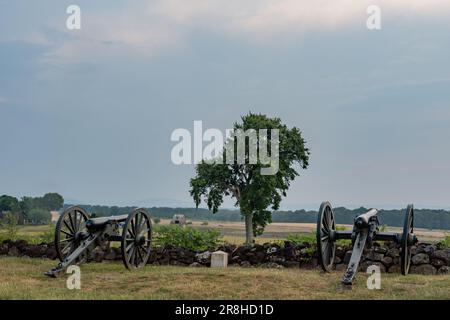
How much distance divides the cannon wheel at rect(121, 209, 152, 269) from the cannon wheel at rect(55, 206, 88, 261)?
4.22 ft

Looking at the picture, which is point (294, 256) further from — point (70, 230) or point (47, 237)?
point (47, 237)

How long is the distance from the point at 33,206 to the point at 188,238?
61957 millimetres

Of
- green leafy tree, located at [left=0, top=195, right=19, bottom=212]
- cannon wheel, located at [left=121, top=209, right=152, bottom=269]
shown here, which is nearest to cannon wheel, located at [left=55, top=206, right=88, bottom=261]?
cannon wheel, located at [left=121, top=209, right=152, bottom=269]

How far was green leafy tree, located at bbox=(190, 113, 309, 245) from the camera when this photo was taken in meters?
37.4

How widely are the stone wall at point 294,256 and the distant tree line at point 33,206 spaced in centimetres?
3705

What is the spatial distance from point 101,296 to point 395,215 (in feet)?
87.5

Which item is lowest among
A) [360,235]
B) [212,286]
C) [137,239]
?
[212,286]

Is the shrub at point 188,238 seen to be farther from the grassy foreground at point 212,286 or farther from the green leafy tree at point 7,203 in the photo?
the green leafy tree at point 7,203

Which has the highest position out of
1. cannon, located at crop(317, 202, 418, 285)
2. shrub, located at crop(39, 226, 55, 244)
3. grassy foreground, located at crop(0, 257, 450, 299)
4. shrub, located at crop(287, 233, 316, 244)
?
cannon, located at crop(317, 202, 418, 285)

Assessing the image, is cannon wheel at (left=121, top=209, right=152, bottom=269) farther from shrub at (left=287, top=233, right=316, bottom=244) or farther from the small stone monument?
shrub at (left=287, top=233, right=316, bottom=244)

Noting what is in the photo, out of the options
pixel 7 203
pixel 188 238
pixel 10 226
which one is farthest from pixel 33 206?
pixel 188 238

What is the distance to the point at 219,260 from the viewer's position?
632 inches
